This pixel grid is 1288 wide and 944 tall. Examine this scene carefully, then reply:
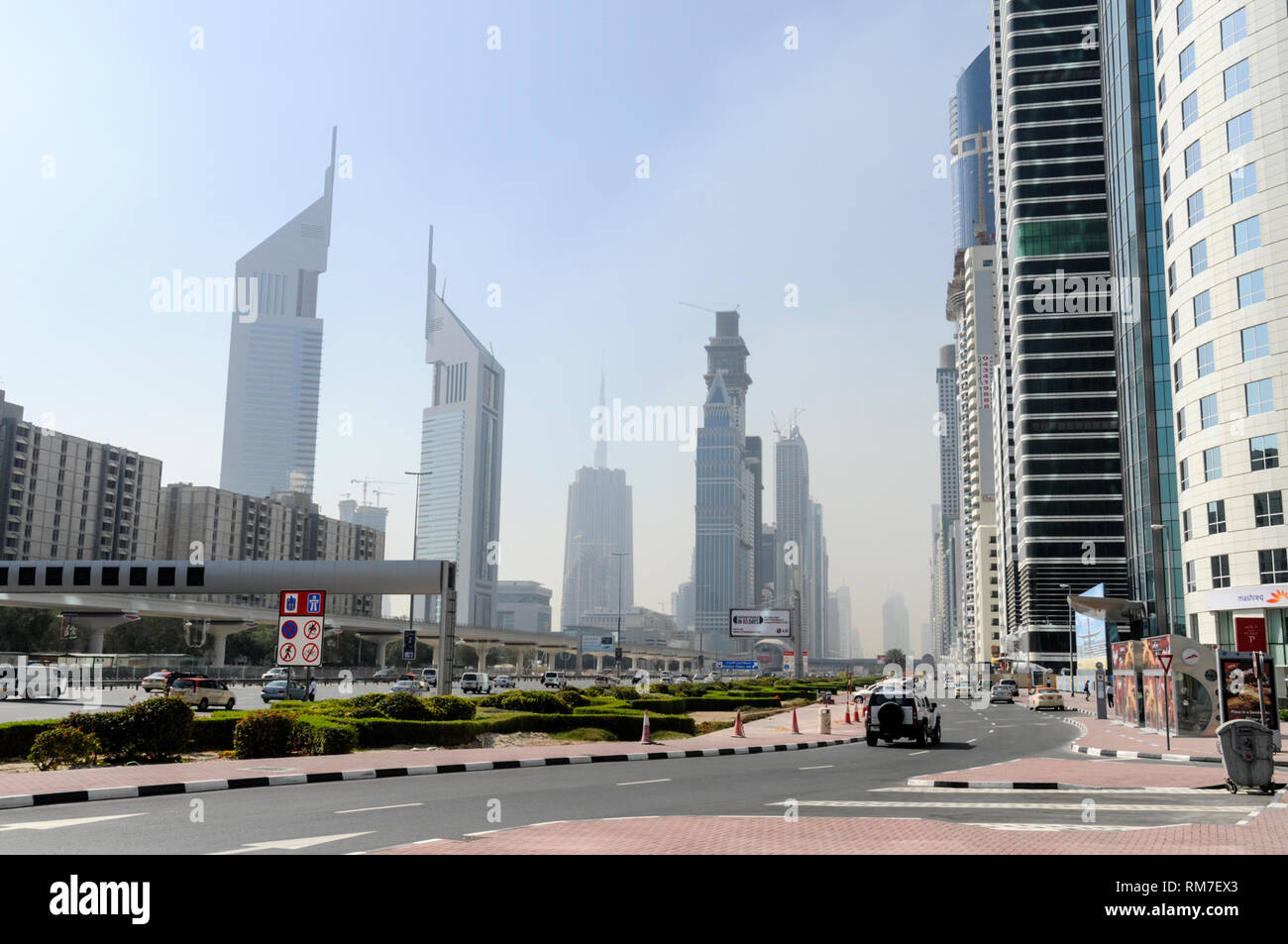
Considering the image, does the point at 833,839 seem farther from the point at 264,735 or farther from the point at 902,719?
the point at 902,719

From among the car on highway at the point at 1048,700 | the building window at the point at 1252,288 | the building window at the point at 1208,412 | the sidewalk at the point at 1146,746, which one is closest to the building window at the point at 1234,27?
the building window at the point at 1252,288

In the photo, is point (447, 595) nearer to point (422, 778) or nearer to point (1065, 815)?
point (422, 778)

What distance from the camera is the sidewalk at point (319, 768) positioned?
15.9 m

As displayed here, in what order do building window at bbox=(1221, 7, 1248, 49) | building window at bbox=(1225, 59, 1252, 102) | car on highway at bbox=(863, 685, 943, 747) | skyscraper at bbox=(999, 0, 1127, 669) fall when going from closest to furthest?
car on highway at bbox=(863, 685, 943, 747)
building window at bbox=(1225, 59, 1252, 102)
building window at bbox=(1221, 7, 1248, 49)
skyscraper at bbox=(999, 0, 1127, 669)

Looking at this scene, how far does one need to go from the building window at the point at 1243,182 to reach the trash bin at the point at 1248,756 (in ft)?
146

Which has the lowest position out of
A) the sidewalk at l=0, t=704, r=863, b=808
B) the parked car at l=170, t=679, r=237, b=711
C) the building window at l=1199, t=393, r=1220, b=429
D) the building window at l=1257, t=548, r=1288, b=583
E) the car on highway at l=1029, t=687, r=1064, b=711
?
the car on highway at l=1029, t=687, r=1064, b=711

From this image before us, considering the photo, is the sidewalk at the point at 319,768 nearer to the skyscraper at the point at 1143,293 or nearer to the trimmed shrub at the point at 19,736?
the trimmed shrub at the point at 19,736

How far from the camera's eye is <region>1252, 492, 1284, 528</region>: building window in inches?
2041

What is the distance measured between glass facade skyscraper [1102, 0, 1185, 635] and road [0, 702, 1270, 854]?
7185 centimetres

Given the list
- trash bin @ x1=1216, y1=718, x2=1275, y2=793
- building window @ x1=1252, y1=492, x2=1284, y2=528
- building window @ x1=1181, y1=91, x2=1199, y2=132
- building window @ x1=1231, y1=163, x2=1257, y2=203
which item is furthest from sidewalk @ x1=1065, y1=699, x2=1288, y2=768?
building window @ x1=1181, y1=91, x2=1199, y2=132

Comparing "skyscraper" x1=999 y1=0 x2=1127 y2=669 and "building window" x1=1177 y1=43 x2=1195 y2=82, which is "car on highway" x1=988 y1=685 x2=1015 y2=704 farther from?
"skyscraper" x1=999 y1=0 x2=1127 y2=669

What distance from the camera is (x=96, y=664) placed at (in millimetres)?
64312
